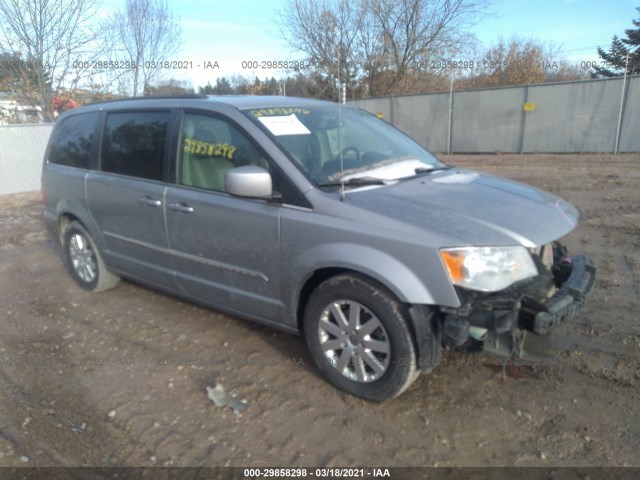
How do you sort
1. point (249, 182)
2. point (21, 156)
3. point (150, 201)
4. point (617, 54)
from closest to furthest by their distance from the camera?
point (249, 182) → point (150, 201) → point (21, 156) → point (617, 54)

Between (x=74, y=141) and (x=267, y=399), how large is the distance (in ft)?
11.2

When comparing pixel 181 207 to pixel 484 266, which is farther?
pixel 181 207

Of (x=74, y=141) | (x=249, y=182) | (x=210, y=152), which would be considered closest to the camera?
(x=249, y=182)

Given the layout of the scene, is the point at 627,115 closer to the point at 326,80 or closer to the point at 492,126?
the point at 492,126

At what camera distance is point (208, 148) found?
11.6ft

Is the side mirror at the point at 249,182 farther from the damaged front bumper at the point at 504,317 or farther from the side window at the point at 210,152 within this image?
the damaged front bumper at the point at 504,317

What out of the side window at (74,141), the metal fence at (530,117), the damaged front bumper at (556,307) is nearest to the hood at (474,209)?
the damaged front bumper at (556,307)

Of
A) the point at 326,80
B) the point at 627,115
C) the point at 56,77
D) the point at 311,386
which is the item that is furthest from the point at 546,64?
the point at 311,386

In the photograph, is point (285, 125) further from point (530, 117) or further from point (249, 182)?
point (530, 117)

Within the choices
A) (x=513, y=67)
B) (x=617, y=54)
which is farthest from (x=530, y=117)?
(x=617, y=54)

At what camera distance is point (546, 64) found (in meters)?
26.7

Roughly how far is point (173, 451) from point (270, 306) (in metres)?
1.08

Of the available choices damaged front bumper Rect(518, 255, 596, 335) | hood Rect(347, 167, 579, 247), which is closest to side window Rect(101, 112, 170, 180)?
hood Rect(347, 167, 579, 247)

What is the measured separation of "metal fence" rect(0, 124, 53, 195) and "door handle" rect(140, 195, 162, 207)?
942cm
